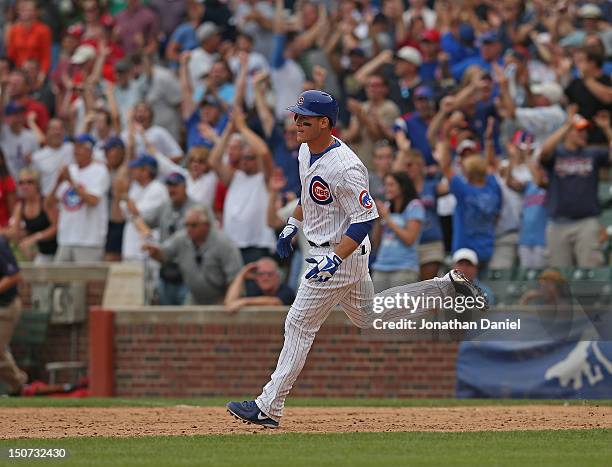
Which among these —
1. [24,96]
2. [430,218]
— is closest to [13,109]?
[24,96]

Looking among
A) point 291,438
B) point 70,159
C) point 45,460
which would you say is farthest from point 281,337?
point 45,460

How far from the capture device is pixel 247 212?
15734 millimetres

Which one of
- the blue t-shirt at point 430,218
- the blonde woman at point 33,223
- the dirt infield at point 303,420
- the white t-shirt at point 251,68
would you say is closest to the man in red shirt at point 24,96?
the blonde woman at point 33,223

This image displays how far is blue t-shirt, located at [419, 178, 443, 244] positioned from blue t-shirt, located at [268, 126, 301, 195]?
6.36ft

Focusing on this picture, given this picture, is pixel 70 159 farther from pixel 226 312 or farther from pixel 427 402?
pixel 427 402

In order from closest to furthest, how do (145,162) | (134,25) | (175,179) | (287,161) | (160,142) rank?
(175,179) → (145,162) → (287,161) → (160,142) → (134,25)

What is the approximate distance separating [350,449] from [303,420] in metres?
2.18

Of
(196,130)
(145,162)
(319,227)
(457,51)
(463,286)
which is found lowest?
(463,286)

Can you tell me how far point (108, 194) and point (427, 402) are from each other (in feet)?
19.2

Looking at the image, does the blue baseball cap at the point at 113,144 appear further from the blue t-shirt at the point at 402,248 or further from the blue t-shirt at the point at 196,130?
the blue t-shirt at the point at 402,248

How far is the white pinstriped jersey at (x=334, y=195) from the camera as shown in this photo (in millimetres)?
9445

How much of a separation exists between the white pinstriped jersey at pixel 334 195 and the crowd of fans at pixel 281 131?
175 inches

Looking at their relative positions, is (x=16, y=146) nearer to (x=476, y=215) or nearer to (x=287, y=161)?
(x=287, y=161)

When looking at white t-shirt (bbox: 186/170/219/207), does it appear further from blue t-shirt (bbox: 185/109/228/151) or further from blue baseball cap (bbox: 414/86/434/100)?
blue baseball cap (bbox: 414/86/434/100)
